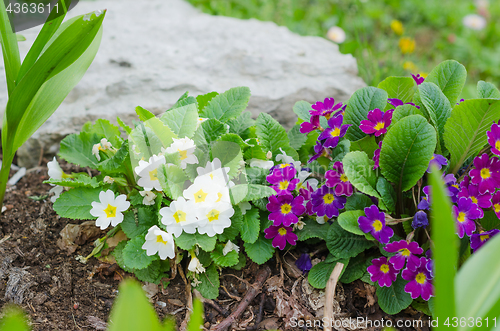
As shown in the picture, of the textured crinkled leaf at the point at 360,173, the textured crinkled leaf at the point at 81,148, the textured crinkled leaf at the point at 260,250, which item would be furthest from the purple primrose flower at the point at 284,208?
the textured crinkled leaf at the point at 81,148

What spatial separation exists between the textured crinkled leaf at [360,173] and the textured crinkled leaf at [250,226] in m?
0.40

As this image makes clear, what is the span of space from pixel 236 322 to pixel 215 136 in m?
0.73

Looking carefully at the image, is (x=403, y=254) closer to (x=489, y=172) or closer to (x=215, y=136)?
(x=489, y=172)

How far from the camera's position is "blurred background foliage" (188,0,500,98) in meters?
4.06

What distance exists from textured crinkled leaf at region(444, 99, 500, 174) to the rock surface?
4.06 feet

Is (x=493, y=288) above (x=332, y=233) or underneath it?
above

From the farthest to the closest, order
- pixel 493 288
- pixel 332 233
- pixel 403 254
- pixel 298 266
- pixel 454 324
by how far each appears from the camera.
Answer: pixel 298 266 → pixel 332 233 → pixel 403 254 → pixel 493 288 → pixel 454 324

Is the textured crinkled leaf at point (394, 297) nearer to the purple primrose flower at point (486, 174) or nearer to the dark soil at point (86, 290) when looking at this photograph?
the dark soil at point (86, 290)

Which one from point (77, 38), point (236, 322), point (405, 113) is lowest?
point (236, 322)

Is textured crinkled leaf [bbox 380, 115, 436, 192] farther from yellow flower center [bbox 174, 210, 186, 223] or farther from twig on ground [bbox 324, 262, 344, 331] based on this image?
yellow flower center [bbox 174, 210, 186, 223]

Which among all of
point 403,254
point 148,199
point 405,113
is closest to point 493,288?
point 403,254

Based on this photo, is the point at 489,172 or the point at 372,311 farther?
the point at 372,311

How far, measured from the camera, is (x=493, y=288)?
88cm

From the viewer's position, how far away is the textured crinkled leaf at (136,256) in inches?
54.8
